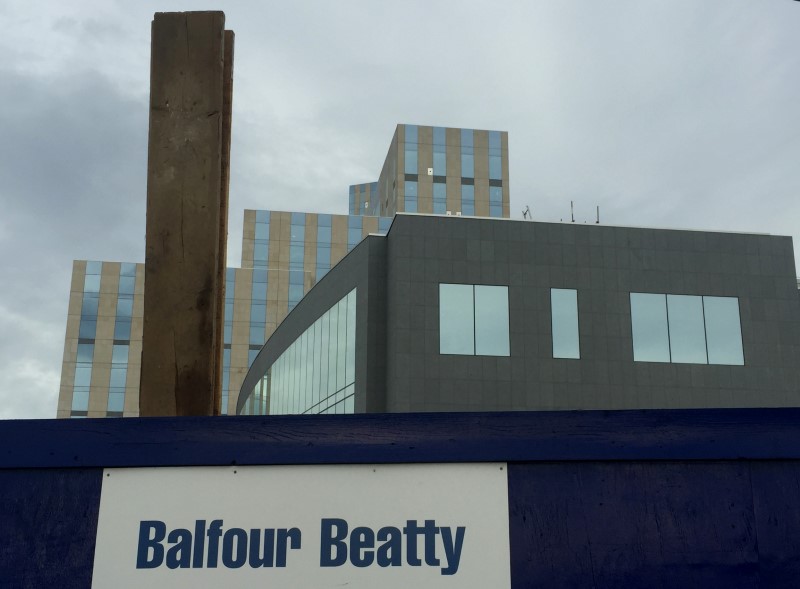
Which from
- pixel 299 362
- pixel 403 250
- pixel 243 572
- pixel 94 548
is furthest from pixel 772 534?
pixel 299 362

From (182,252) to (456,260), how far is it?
36.0 m

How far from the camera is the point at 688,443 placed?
445cm

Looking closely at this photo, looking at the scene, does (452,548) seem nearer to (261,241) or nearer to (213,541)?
(213,541)

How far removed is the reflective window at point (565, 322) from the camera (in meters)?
41.2

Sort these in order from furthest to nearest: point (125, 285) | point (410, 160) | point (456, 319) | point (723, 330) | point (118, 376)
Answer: point (410, 160), point (125, 285), point (118, 376), point (723, 330), point (456, 319)

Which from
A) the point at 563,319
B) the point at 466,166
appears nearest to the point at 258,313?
the point at 466,166

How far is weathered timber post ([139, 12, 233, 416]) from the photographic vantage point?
5.52 metres

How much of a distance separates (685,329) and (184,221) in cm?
3902

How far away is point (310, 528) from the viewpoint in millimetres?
4449

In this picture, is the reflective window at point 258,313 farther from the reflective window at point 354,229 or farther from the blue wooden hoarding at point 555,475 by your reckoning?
the blue wooden hoarding at point 555,475

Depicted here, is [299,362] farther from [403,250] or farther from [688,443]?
[688,443]

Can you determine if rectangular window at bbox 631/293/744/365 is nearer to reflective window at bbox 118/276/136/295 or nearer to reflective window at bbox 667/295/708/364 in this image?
reflective window at bbox 667/295/708/364

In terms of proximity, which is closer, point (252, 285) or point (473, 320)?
point (473, 320)

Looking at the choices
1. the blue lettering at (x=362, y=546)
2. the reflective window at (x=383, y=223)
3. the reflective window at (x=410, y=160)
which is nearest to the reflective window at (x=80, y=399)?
the reflective window at (x=383, y=223)
